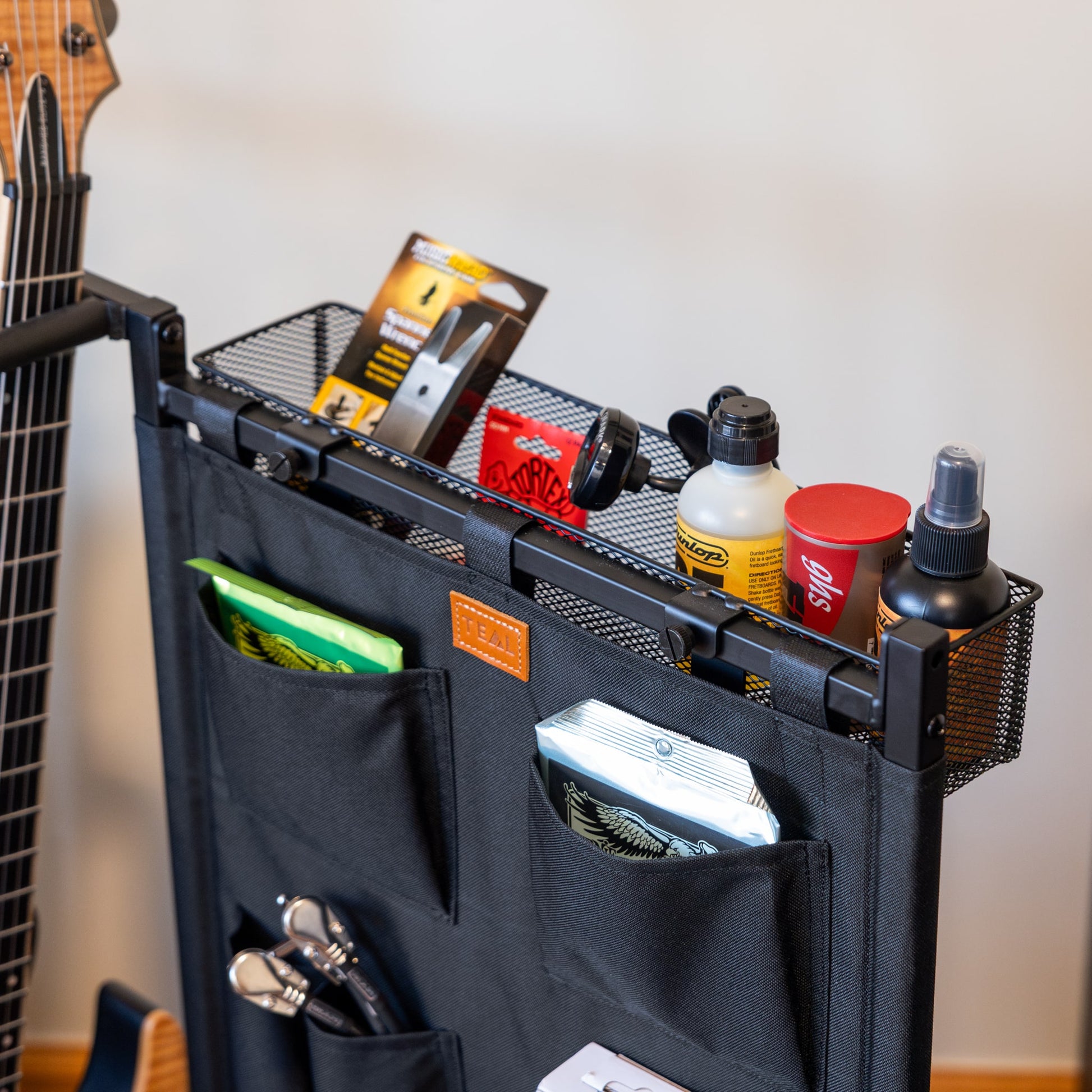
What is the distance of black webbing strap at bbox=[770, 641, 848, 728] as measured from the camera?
0.59m

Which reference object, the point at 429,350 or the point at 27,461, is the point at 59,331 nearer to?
the point at 27,461

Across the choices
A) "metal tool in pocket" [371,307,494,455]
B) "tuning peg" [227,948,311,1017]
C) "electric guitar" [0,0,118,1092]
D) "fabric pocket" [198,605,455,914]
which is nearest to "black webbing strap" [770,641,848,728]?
"fabric pocket" [198,605,455,914]

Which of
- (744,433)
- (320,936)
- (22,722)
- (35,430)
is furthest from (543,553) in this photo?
(22,722)

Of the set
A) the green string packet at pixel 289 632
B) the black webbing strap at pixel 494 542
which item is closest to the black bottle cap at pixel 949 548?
the black webbing strap at pixel 494 542

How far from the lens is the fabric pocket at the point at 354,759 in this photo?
2.60 ft

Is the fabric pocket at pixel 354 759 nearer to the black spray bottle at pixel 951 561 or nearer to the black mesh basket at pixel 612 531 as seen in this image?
the black mesh basket at pixel 612 531

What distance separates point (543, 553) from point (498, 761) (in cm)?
14

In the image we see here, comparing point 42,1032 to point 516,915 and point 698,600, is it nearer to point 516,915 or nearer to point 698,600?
point 516,915

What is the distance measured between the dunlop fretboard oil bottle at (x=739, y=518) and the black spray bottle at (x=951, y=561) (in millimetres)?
86

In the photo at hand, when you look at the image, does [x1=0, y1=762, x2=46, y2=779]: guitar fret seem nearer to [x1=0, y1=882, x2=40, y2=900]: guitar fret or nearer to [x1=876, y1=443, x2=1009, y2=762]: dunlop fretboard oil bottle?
[x1=0, y1=882, x2=40, y2=900]: guitar fret

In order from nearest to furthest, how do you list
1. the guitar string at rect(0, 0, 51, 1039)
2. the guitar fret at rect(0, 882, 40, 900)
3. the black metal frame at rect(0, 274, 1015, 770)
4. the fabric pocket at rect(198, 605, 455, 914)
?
the black metal frame at rect(0, 274, 1015, 770) < the fabric pocket at rect(198, 605, 455, 914) < the guitar string at rect(0, 0, 51, 1039) < the guitar fret at rect(0, 882, 40, 900)

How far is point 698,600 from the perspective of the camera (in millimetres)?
643

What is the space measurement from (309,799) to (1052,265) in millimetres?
863

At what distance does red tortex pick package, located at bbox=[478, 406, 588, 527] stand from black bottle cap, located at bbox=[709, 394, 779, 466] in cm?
Result: 18
